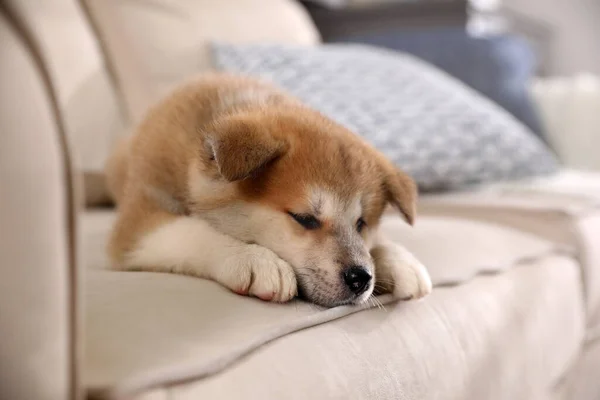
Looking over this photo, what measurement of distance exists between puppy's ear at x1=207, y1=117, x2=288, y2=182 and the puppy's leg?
0.10 meters

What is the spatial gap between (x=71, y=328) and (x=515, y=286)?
0.83m

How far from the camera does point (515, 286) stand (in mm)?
1136

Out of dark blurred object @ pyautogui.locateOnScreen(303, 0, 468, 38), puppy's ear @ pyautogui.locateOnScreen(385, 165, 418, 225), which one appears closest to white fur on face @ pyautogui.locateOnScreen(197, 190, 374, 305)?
puppy's ear @ pyautogui.locateOnScreen(385, 165, 418, 225)

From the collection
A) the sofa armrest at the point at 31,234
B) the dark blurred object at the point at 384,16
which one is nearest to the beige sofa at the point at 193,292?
the sofa armrest at the point at 31,234

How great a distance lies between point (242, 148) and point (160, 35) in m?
1.02

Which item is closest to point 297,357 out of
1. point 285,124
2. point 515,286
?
point 285,124

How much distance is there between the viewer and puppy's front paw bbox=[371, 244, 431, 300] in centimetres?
89

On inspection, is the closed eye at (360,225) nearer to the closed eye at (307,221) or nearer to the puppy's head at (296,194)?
the puppy's head at (296,194)

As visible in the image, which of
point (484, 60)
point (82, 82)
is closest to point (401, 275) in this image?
point (82, 82)

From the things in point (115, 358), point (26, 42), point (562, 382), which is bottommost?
point (562, 382)

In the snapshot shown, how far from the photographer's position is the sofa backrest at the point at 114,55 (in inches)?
59.1

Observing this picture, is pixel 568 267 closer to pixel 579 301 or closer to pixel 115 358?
pixel 579 301

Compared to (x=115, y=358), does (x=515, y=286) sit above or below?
below

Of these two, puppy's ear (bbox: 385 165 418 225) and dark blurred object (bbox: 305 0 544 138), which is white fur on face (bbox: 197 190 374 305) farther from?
dark blurred object (bbox: 305 0 544 138)
